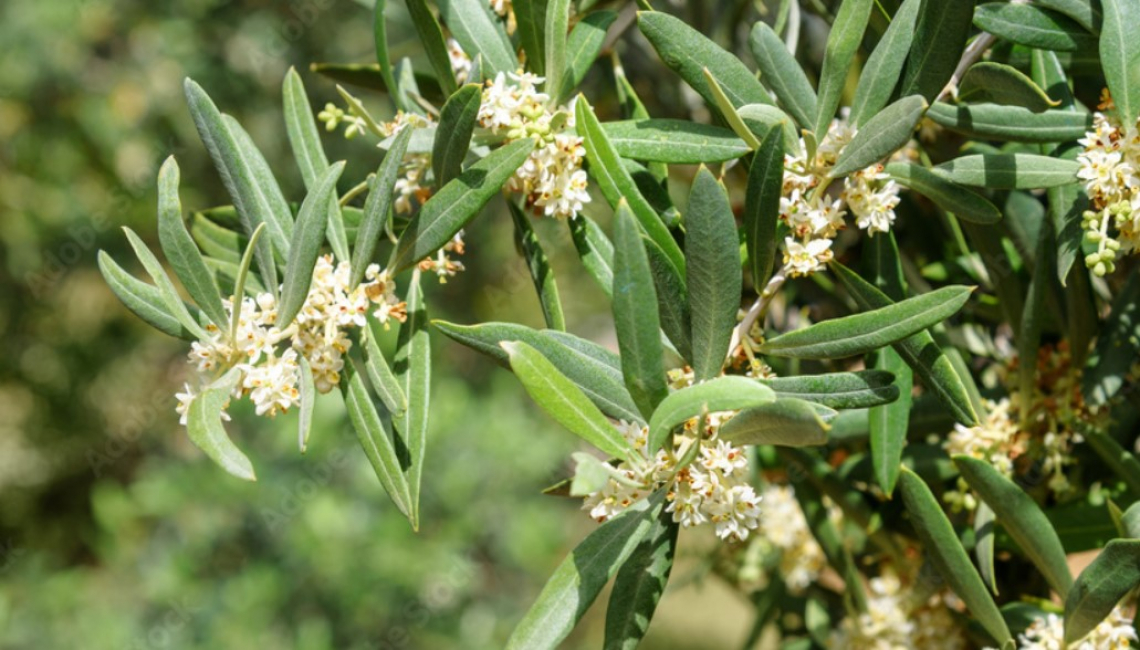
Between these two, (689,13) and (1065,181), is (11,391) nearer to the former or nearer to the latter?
(689,13)

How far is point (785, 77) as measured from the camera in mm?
660

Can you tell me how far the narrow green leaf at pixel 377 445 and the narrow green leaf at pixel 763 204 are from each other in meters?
0.26

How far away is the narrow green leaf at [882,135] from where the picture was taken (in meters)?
0.57

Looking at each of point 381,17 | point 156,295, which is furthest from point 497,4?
point 156,295

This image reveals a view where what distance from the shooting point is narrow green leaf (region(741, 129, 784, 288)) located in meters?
0.59

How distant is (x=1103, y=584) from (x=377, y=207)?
0.55 metres

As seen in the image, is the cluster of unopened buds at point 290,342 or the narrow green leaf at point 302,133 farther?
the narrow green leaf at point 302,133

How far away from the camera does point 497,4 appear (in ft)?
2.53

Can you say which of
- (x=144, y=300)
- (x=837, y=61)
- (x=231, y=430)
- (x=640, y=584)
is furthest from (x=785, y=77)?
(x=231, y=430)

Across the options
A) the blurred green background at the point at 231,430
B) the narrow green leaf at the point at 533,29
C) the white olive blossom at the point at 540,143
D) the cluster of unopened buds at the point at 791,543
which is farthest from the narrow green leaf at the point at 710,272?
the blurred green background at the point at 231,430

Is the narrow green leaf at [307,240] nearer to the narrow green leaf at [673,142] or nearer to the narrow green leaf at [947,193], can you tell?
the narrow green leaf at [673,142]

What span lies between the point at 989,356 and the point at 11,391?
388 cm

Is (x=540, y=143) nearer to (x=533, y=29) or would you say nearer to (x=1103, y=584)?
(x=533, y=29)

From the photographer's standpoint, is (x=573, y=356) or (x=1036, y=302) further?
(x=1036, y=302)
